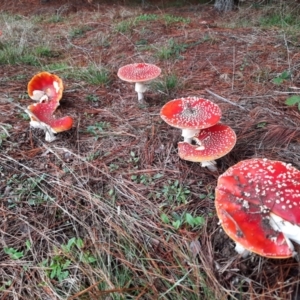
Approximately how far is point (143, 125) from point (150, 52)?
6.60 feet

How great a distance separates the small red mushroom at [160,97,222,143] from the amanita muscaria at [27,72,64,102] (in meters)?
1.18

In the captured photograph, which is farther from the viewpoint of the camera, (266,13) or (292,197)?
(266,13)

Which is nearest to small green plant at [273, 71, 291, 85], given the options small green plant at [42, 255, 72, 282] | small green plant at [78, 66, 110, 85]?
small green plant at [78, 66, 110, 85]

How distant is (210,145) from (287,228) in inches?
30.2

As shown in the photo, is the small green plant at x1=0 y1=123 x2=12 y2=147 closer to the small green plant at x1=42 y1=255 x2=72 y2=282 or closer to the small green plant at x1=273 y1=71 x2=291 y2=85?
the small green plant at x1=42 y1=255 x2=72 y2=282

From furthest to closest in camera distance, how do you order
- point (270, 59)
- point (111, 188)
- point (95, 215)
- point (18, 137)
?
point (270, 59), point (18, 137), point (111, 188), point (95, 215)

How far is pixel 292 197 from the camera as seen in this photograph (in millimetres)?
1633

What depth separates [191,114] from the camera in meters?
2.29

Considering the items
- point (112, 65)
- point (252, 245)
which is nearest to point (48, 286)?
point (252, 245)

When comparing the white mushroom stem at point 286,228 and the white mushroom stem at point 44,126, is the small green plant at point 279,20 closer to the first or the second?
the white mushroom stem at point 44,126

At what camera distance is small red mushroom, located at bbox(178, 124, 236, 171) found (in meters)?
2.09

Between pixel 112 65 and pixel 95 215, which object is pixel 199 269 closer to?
pixel 95 215

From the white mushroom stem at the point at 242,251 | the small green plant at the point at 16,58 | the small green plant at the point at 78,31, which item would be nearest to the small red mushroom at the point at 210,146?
the white mushroom stem at the point at 242,251

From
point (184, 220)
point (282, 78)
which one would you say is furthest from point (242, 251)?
point (282, 78)
